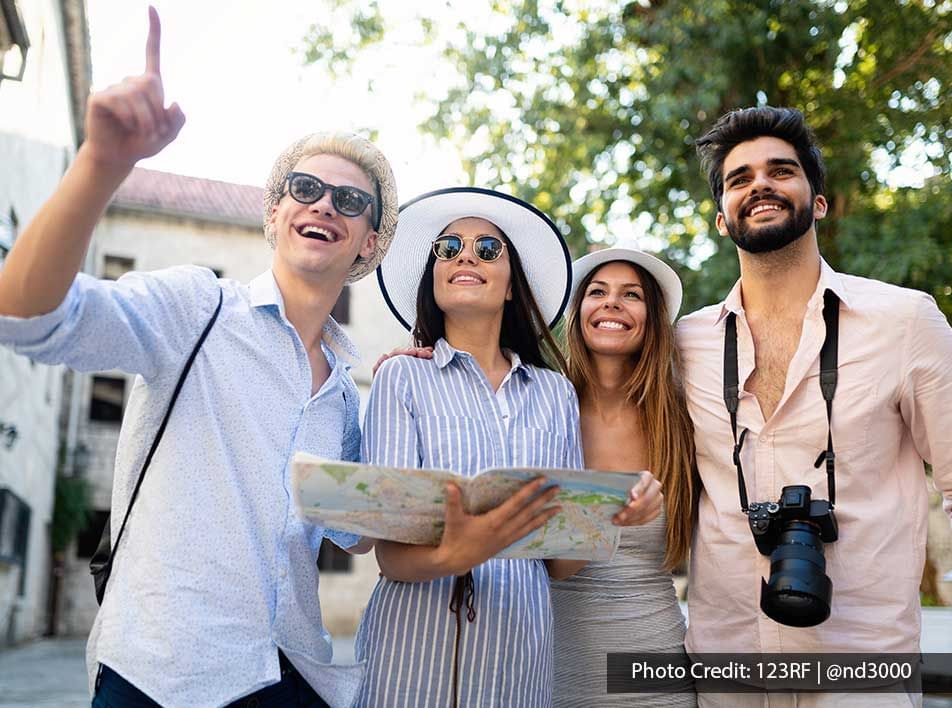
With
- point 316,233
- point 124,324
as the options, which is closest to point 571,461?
point 316,233

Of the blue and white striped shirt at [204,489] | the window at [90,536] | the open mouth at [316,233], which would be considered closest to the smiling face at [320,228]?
the open mouth at [316,233]

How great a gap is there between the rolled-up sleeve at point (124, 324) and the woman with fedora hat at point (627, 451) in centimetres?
134

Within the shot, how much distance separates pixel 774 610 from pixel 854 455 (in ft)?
2.15

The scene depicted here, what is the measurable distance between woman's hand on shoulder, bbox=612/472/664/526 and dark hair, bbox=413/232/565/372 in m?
0.95

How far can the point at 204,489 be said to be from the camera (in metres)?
2.25

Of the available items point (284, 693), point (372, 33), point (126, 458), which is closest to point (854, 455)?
point (284, 693)

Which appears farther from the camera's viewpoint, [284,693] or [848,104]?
[848,104]

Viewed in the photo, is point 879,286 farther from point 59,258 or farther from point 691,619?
point 59,258

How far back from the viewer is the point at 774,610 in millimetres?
2852

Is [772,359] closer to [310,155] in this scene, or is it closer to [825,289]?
[825,289]

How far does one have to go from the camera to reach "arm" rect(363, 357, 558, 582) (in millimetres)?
2211

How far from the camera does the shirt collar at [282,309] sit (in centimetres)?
255

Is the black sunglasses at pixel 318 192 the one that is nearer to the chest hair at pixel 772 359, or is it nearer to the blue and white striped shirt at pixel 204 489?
the blue and white striped shirt at pixel 204 489

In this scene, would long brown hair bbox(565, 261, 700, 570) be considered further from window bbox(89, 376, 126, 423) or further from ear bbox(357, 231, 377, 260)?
window bbox(89, 376, 126, 423)
